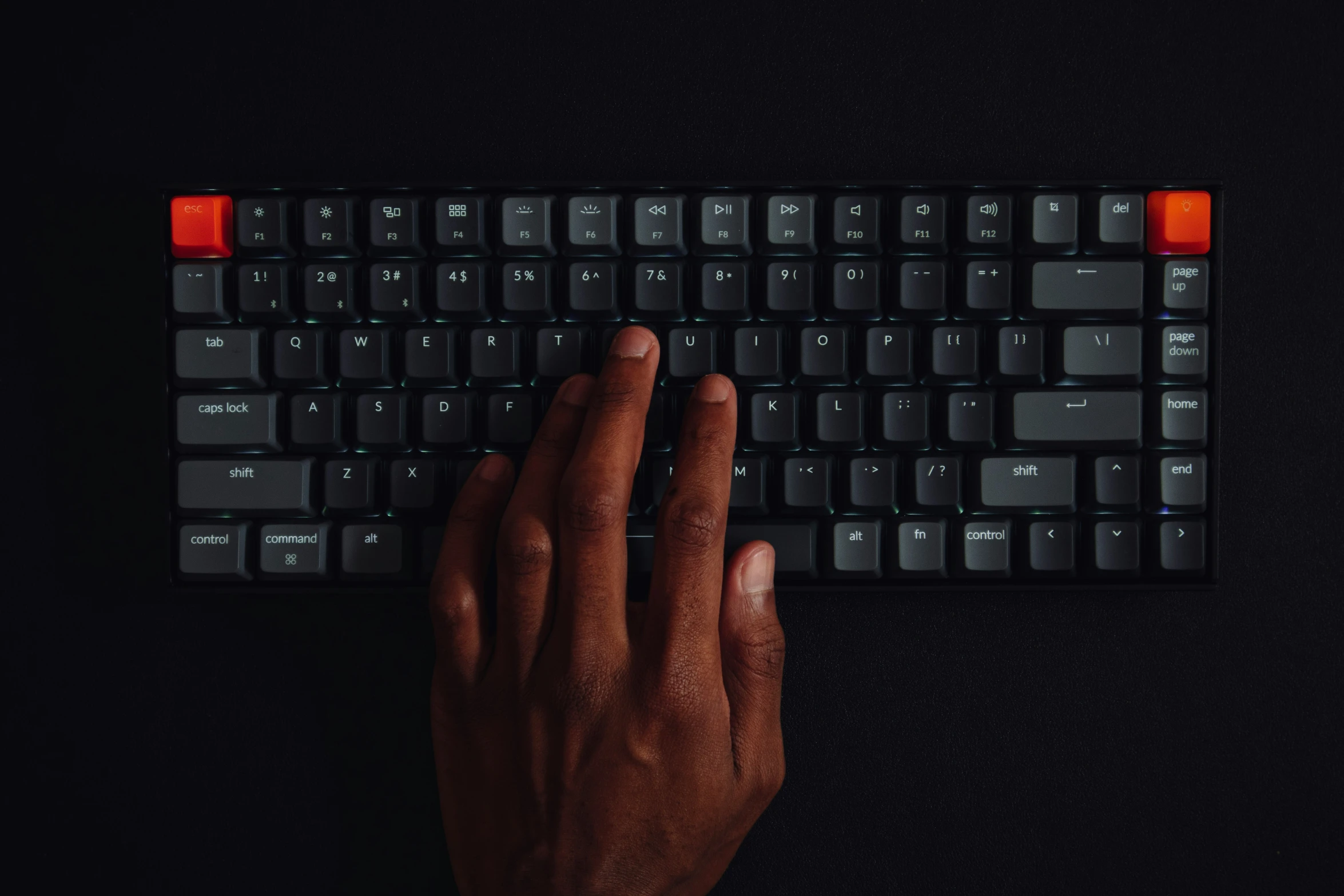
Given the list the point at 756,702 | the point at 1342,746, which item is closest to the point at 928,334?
the point at 756,702

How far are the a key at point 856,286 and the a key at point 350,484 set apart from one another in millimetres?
459

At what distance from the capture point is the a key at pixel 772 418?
686 millimetres

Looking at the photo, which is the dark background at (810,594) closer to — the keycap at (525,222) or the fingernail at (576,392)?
the keycap at (525,222)

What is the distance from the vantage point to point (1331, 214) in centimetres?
75

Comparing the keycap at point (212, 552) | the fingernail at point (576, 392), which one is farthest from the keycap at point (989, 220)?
the keycap at point (212, 552)

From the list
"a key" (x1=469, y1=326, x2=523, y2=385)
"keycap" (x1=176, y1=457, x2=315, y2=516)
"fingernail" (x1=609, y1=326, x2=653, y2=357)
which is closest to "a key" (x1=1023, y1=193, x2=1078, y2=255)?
"fingernail" (x1=609, y1=326, x2=653, y2=357)

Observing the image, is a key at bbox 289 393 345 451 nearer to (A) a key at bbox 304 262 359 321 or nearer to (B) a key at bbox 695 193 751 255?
(A) a key at bbox 304 262 359 321

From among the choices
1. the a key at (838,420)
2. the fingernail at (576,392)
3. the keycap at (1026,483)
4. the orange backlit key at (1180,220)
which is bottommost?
the keycap at (1026,483)

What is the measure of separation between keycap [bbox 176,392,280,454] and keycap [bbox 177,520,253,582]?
0.08 metres

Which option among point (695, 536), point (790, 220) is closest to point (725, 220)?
point (790, 220)

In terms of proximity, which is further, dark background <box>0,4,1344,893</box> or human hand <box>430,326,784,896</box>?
dark background <box>0,4,1344,893</box>

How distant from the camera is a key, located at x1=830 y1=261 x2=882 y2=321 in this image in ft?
2.22

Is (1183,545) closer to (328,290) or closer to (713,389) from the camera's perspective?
(713,389)

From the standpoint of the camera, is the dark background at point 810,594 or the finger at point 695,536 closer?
the finger at point 695,536
